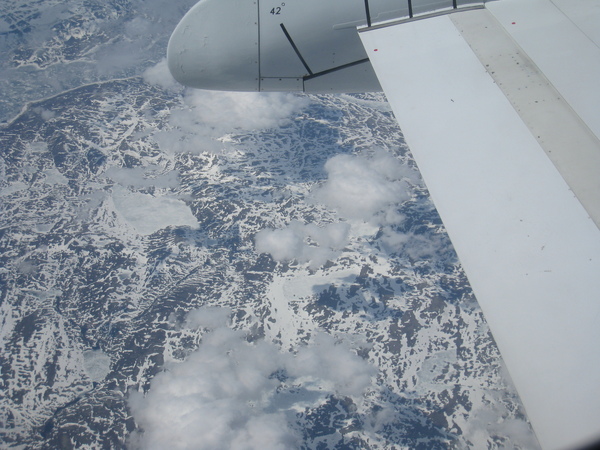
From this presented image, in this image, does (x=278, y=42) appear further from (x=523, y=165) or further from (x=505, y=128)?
(x=523, y=165)

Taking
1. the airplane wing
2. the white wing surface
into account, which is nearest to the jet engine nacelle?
the airplane wing

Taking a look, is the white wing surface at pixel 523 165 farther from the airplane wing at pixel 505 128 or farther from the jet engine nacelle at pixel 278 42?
the jet engine nacelle at pixel 278 42

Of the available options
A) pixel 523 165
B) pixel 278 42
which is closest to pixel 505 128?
pixel 523 165

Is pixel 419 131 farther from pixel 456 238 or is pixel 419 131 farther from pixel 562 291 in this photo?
pixel 562 291

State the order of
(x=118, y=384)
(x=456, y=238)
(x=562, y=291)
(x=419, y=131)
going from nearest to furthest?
(x=562, y=291) → (x=456, y=238) → (x=419, y=131) → (x=118, y=384)

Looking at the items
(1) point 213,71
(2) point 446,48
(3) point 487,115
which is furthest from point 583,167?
(1) point 213,71

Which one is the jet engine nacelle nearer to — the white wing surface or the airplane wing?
the airplane wing
